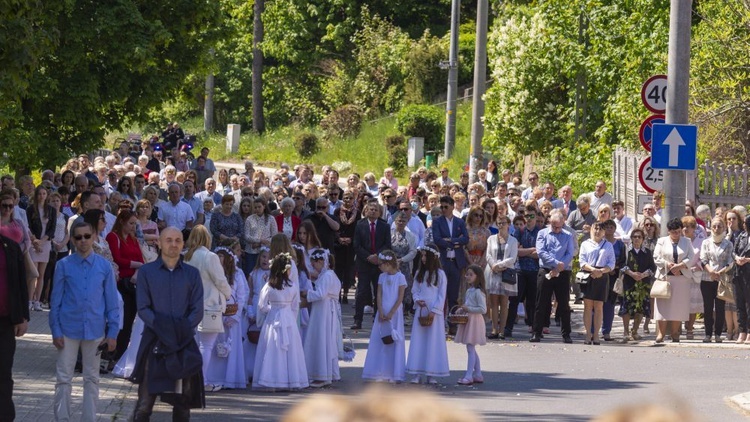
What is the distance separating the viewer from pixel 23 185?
18.8m

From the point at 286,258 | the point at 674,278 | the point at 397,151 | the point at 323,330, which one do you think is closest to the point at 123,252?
→ the point at 286,258

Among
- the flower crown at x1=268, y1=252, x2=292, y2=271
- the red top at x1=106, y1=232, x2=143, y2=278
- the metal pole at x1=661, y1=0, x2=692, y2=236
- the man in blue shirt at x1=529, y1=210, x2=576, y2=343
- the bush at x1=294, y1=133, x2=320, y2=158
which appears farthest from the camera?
the bush at x1=294, y1=133, x2=320, y2=158

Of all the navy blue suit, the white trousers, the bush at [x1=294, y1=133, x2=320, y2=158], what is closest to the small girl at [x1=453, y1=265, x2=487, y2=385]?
the navy blue suit

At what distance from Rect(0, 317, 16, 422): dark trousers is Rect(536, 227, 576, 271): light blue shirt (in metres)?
9.90

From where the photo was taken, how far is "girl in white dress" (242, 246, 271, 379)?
13.7 metres

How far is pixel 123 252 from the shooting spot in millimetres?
13703

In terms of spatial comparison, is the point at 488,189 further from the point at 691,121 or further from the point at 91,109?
the point at 91,109

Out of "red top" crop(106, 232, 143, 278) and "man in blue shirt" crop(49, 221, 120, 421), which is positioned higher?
"red top" crop(106, 232, 143, 278)

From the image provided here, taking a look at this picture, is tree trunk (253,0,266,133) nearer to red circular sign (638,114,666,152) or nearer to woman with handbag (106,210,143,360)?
red circular sign (638,114,666,152)

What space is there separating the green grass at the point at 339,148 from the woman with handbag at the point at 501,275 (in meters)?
22.7

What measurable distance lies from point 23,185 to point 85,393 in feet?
29.5

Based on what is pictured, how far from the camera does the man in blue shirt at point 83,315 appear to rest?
10.3m

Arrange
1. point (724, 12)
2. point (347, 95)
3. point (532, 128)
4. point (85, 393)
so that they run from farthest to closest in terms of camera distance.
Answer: point (347, 95) < point (532, 128) < point (724, 12) < point (85, 393)

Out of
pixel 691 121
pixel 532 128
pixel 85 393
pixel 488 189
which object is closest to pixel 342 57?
pixel 532 128
